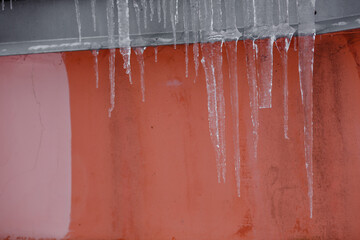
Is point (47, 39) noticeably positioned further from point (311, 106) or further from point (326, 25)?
point (311, 106)

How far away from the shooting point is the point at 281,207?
7.56 ft

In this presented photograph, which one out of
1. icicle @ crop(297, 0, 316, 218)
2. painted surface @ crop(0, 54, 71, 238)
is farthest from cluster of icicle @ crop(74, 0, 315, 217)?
painted surface @ crop(0, 54, 71, 238)

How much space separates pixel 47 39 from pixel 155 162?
1.30m

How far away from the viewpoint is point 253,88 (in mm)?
2312

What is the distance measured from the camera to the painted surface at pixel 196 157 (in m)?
2.24

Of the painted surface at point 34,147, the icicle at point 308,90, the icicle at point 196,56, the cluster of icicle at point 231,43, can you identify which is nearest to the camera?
the cluster of icicle at point 231,43

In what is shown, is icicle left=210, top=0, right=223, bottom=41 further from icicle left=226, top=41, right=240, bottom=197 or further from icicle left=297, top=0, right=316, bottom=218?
icicle left=297, top=0, right=316, bottom=218

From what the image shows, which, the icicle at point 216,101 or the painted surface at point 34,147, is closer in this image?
the icicle at point 216,101

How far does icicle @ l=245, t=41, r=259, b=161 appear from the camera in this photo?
2303 millimetres

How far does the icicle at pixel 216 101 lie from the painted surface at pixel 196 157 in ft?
0.18

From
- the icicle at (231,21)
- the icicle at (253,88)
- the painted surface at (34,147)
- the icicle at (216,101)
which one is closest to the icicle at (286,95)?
the icicle at (253,88)

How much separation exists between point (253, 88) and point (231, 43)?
1.42 ft

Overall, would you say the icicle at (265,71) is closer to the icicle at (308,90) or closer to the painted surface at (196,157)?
the painted surface at (196,157)

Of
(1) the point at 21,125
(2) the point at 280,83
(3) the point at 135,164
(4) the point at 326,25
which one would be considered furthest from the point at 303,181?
(1) the point at 21,125
